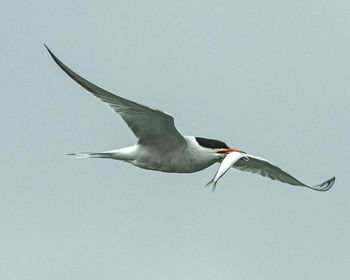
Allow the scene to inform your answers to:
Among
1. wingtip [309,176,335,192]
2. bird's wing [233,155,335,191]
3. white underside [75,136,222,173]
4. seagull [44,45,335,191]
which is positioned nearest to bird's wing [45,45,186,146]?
seagull [44,45,335,191]

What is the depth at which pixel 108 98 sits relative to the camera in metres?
9.52

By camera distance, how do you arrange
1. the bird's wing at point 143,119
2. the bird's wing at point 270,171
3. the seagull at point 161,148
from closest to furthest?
the bird's wing at point 143,119 < the seagull at point 161,148 < the bird's wing at point 270,171

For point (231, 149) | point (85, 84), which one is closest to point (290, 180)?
point (231, 149)

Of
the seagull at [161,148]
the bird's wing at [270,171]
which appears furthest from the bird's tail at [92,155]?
the bird's wing at [270,171]

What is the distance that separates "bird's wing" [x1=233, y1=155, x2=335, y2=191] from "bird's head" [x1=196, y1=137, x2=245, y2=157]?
5.14 feet

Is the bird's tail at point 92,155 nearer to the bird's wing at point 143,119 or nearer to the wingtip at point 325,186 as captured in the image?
the bird's wing at point 143,119

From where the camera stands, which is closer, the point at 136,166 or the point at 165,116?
the point at 165,116

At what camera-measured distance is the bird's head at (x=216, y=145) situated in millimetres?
10352

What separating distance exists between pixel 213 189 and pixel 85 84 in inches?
84.4

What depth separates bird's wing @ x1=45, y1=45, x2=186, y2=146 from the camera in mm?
9266

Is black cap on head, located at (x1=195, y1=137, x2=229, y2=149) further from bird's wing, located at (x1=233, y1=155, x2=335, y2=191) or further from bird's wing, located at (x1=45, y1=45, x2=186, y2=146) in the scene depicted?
bird's wing, located at (x1=233, y1=155, x2=335, y2=191)

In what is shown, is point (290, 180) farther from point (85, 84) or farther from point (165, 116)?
point (85, 84)

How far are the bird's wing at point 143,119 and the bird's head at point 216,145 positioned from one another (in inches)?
11.5

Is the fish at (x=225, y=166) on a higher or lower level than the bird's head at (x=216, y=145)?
lower
